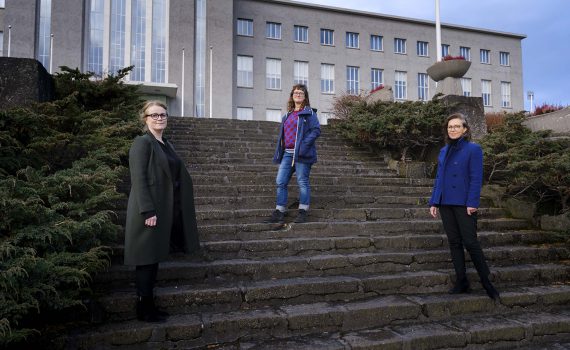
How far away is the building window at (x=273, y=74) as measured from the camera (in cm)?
3073

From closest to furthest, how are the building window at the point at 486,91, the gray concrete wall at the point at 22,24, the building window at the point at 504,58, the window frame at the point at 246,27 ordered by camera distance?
the gray concrete wall at the point at 22,24 < the window frame at the point at 246,27 < the building window at the point at 486,91 < the building window at the point at 504,58

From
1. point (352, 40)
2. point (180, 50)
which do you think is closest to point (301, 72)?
point (352, 40)

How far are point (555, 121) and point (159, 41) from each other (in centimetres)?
2501

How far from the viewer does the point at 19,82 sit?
18.0 feet

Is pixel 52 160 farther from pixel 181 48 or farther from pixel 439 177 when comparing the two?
pixel 181 48

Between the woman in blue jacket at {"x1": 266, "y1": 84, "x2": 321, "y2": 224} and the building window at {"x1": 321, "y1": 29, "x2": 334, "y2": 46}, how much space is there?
29258mm

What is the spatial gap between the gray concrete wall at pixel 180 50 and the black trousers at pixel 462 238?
24.6 meters

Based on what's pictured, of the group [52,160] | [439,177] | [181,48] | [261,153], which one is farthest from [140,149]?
[181,48]

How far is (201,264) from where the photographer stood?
4180 millimetres

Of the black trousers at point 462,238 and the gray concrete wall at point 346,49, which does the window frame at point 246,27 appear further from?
the black trousers at point 462,238

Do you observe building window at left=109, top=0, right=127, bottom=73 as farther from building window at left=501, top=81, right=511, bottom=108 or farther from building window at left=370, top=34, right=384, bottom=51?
building window at left=501, top=81, right=511, bottom=108

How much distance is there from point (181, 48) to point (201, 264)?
25.8m

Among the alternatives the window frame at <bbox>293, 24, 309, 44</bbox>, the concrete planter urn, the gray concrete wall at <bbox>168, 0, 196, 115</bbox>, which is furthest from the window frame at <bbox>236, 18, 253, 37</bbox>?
the concrete planter urn

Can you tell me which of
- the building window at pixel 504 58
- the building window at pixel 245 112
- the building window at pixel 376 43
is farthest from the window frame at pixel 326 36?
the building window at pixel 504 58
